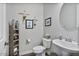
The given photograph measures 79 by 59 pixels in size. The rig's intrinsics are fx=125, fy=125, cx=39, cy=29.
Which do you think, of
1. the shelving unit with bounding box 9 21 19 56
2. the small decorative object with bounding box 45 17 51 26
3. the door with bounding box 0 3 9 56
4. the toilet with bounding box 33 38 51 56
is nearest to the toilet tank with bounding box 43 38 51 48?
the toilet with bounding box 33 38 51 56

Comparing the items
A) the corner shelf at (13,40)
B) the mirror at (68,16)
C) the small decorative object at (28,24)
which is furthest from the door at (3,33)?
the mirror at (68,16)

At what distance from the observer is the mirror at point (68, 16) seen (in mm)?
1450

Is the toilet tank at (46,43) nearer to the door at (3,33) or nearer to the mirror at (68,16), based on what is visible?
the mirror at (68,16)

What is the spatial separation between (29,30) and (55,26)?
1.00 ft

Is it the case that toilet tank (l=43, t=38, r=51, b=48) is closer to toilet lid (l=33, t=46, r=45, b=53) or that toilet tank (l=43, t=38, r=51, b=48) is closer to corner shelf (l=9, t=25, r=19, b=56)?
toilet lid (l=33, t=46, r=45, b=53)

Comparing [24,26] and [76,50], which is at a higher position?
[24,26]

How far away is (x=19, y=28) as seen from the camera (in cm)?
145

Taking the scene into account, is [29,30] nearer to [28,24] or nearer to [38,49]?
[28,24]

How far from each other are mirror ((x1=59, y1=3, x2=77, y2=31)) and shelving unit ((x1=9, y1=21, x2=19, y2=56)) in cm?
54

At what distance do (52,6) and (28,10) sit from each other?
0.92ft

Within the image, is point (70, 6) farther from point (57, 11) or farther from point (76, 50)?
point (76, 50)

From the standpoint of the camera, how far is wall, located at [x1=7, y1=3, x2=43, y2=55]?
143 cm

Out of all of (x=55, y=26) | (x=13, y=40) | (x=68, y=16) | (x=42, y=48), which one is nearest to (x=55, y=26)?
(x=55, y=26)

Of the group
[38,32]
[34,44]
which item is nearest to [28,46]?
[34,44]
